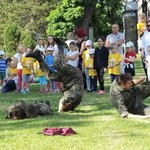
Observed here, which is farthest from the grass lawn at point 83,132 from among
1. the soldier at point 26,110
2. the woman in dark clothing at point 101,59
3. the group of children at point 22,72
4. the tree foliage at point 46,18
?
the tree foliage at point 46,18

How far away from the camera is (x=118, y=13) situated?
204ft

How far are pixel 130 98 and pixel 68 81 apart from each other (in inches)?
74.0

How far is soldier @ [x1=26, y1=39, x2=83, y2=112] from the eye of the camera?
412 inches

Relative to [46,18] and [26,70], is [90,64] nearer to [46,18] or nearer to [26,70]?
[26,70]

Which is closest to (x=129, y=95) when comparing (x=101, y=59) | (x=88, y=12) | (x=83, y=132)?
(x=83, y=132)

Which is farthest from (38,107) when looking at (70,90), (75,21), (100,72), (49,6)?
(49,6)

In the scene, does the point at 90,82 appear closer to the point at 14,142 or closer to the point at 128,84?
the point at 128,84

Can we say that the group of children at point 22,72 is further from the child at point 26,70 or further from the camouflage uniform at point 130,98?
the camouflage uniform at point 130,98

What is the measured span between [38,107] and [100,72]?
4503 millimetres

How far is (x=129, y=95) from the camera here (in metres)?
9.26

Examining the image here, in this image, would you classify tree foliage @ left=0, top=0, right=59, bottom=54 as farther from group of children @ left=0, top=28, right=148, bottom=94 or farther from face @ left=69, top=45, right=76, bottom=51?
face @ left=69, top=45, right=76, bottom=51

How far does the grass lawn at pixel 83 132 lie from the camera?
7.05 metres

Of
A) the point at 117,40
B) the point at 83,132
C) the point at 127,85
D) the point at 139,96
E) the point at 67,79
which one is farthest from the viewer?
the point at 117,40

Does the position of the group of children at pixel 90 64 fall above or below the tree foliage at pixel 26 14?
below
